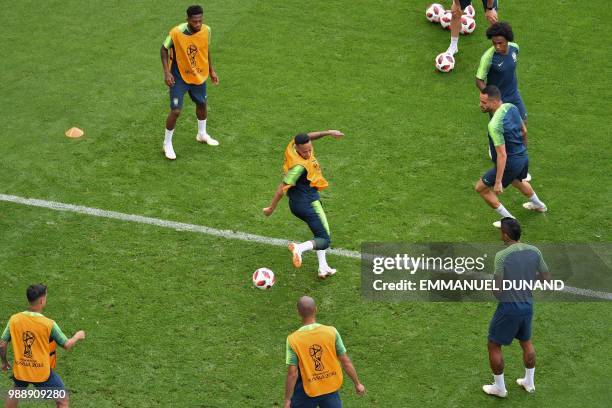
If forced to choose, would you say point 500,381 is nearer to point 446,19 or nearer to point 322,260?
point 322,260

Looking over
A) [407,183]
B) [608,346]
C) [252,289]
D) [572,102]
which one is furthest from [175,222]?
[572,102]

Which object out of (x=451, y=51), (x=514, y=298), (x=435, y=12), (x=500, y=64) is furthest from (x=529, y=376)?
(x=435, y=12)

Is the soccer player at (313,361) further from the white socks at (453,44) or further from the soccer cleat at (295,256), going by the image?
the white socks at (453,44)

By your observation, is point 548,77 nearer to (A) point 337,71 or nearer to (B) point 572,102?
(B) point 572,102

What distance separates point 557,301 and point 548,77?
19.8 feet

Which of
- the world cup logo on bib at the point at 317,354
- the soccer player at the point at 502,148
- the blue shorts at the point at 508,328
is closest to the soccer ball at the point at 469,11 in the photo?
the soccer player at the point at 502,148

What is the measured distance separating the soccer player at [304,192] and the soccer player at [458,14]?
18.4ft

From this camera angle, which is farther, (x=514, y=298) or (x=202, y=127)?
(x=202, y=127)

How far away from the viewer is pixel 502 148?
13.8 metres

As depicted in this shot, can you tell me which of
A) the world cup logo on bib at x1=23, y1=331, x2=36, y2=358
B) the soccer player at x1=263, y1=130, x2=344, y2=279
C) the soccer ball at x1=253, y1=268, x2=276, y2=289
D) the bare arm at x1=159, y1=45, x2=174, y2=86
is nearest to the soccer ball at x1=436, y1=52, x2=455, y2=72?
the soccer player at x1=263, y1=130, x2=344, y2=279

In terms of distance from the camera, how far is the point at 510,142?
13953mm

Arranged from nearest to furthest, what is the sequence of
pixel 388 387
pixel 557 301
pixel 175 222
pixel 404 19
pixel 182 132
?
pixel 388 387
pixel 557 301
pixel 175 222
pixel 182 132
pixel 404 19

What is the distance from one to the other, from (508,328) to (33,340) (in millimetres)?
5278

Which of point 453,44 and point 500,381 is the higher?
point 453,44
